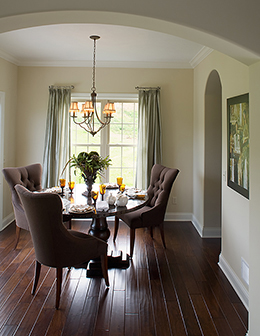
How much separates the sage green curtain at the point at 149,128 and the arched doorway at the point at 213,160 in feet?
3.09

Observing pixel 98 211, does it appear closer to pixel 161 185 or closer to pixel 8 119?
pixel 161 185

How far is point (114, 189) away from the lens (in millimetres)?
4039

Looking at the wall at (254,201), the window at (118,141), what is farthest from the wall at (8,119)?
the wall at (254,201)

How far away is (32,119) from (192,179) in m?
2.98

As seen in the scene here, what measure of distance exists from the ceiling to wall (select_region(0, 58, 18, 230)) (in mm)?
204

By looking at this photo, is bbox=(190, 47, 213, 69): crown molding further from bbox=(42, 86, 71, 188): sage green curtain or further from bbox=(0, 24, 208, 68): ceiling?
bbox=(42, 86, 71, 188): sage green curtain

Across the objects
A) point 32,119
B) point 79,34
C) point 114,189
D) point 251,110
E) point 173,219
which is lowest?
point 173,219

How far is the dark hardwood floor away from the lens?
231 cm

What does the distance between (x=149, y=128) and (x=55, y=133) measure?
1.60 metres

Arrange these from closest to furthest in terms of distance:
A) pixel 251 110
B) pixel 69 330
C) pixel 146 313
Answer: pixel 251 110 < pixel 69 330 < pixel 146 313

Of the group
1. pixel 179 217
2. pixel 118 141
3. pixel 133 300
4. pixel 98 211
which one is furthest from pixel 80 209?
pixel 179 217

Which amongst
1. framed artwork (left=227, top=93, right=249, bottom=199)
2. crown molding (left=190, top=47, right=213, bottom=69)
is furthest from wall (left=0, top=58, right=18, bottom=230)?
framed artwork (left=227, top=93, right=249, bottom=199)

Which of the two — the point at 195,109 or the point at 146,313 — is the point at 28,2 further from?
the point at 195,109

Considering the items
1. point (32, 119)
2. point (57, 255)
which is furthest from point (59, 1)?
point (32, 119)
